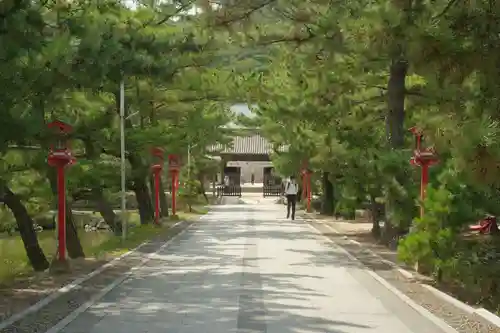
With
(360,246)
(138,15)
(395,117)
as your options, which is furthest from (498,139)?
(360,246)

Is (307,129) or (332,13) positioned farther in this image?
(307,129)

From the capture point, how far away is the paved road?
8766 mm

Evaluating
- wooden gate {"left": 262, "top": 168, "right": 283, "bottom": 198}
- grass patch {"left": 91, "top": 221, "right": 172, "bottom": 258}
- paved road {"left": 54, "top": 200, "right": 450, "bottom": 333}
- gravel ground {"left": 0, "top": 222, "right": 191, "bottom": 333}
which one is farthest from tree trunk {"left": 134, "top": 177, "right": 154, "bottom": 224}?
wooden gate {"left": 262, "top": 168, "right": 283, "bottom": 198}

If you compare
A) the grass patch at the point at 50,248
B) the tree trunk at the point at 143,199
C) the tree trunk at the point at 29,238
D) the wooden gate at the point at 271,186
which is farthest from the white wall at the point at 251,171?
the tree trunk at the point at 29,238

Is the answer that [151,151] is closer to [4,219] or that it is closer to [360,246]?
[4,219]

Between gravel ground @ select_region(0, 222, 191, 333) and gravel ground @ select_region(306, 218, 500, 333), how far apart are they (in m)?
4.91

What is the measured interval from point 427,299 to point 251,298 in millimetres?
2631

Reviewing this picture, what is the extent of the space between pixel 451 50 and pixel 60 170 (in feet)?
24.7

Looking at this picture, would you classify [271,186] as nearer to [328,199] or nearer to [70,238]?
[328,199]

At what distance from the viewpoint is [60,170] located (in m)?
13.4

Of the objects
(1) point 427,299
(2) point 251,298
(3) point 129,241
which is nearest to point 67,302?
(2) point 251,298

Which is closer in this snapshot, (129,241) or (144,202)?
(129,241)

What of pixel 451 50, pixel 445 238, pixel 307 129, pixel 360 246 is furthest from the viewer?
pixel 307 129

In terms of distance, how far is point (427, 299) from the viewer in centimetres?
1081
